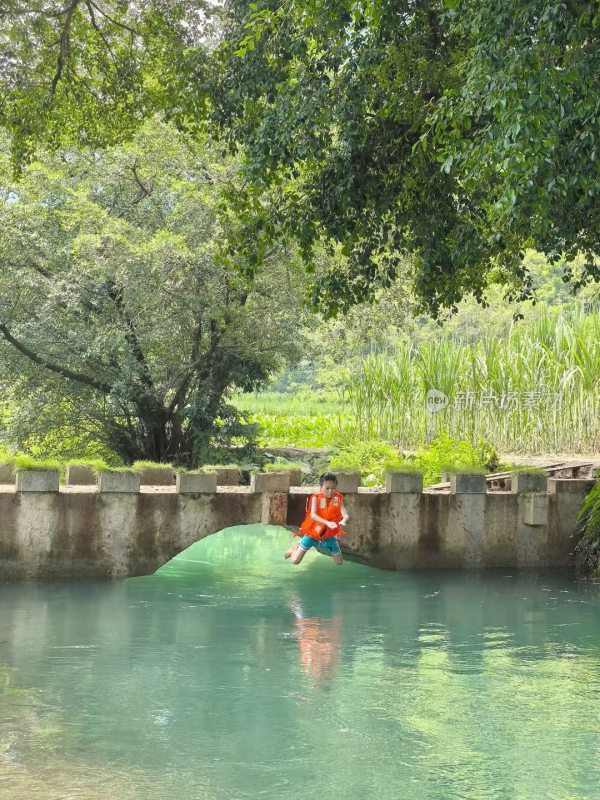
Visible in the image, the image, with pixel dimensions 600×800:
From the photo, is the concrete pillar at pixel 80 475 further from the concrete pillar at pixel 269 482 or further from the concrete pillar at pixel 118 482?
the concrete pillar at pixel 269 482

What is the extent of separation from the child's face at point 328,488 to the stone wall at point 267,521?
1040mm

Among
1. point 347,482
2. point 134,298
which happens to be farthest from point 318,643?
point 134,298

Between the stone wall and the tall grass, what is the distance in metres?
4.48

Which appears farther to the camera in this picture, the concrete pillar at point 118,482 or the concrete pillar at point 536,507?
the concrete pillar at point 536,507

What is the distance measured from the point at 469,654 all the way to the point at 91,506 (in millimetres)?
5445

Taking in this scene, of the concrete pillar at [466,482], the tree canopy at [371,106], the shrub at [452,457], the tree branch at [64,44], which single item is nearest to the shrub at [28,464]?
the tree canopy at [371,106]

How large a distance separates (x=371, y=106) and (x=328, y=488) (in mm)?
4576

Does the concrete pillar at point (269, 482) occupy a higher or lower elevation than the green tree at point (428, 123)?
lower

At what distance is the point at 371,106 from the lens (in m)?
13.7

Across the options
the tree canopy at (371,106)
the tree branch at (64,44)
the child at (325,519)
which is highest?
the tree branch at (64,44)

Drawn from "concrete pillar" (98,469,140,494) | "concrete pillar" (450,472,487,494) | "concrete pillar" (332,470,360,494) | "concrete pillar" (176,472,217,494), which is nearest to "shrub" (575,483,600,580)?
"concrete pillar" (450,472,487,494)

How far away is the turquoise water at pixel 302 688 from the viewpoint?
7.35 metres

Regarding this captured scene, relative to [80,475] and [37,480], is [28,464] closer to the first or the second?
[37,480]

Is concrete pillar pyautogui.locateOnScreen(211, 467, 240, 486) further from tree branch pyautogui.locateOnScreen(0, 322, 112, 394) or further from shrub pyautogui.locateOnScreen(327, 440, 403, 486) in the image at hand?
tree branch pyautogui.locateOnScreen(0, 322, 112, 394)
